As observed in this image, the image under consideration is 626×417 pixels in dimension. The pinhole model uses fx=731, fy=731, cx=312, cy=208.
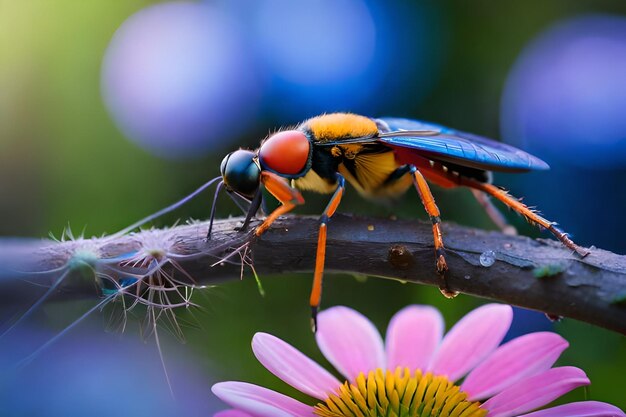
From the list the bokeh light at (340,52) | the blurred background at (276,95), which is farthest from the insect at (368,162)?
the bokeh light at (340,52)

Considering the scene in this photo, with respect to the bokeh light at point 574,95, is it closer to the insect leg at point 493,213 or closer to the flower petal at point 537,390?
the insect leg at point 493,213

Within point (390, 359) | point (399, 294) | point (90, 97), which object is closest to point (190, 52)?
point (90, 97)

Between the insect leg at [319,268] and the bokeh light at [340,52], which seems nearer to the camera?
the insect leg at [319,268]

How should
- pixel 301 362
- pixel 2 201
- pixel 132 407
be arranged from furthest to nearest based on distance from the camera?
pixel 2 201 < pixel 132 407 < pixel 301 362

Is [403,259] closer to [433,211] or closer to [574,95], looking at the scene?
[433,211]

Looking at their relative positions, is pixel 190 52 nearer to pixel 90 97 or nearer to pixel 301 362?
pixel 90 97

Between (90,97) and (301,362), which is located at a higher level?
(90,97)
